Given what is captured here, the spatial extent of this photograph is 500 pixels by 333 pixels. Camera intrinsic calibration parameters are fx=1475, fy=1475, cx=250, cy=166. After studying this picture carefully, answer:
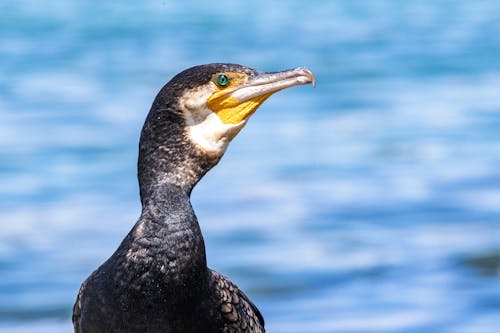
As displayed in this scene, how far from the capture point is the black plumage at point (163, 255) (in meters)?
5.46

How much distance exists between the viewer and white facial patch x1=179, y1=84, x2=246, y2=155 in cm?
557

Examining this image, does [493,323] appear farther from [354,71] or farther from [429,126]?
[354,71]

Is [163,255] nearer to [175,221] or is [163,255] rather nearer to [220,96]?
[175,221]

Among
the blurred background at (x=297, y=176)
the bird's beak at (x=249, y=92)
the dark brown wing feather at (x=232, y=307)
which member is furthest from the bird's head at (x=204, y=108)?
the blurred background at (x=297, y=176)

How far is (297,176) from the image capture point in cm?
1520

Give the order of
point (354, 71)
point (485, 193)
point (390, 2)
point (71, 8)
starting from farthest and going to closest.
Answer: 1. point (390, 2)
2. point (71, 8)
3. point (354, 71)
4. point (485, 193)

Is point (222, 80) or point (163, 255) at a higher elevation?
point (222, 80)

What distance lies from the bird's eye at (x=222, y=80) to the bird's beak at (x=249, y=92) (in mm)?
19

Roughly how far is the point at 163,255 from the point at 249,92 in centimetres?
75

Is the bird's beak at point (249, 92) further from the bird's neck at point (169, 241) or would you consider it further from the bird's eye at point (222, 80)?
the bird's neck at point (169, 241)

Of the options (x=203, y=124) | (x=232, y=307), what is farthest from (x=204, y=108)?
(x=232, y=307)

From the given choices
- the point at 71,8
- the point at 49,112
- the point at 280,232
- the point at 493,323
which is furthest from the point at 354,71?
the point at 493,323

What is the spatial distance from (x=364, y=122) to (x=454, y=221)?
5.10 metres

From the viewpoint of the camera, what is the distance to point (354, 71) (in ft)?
75.7
